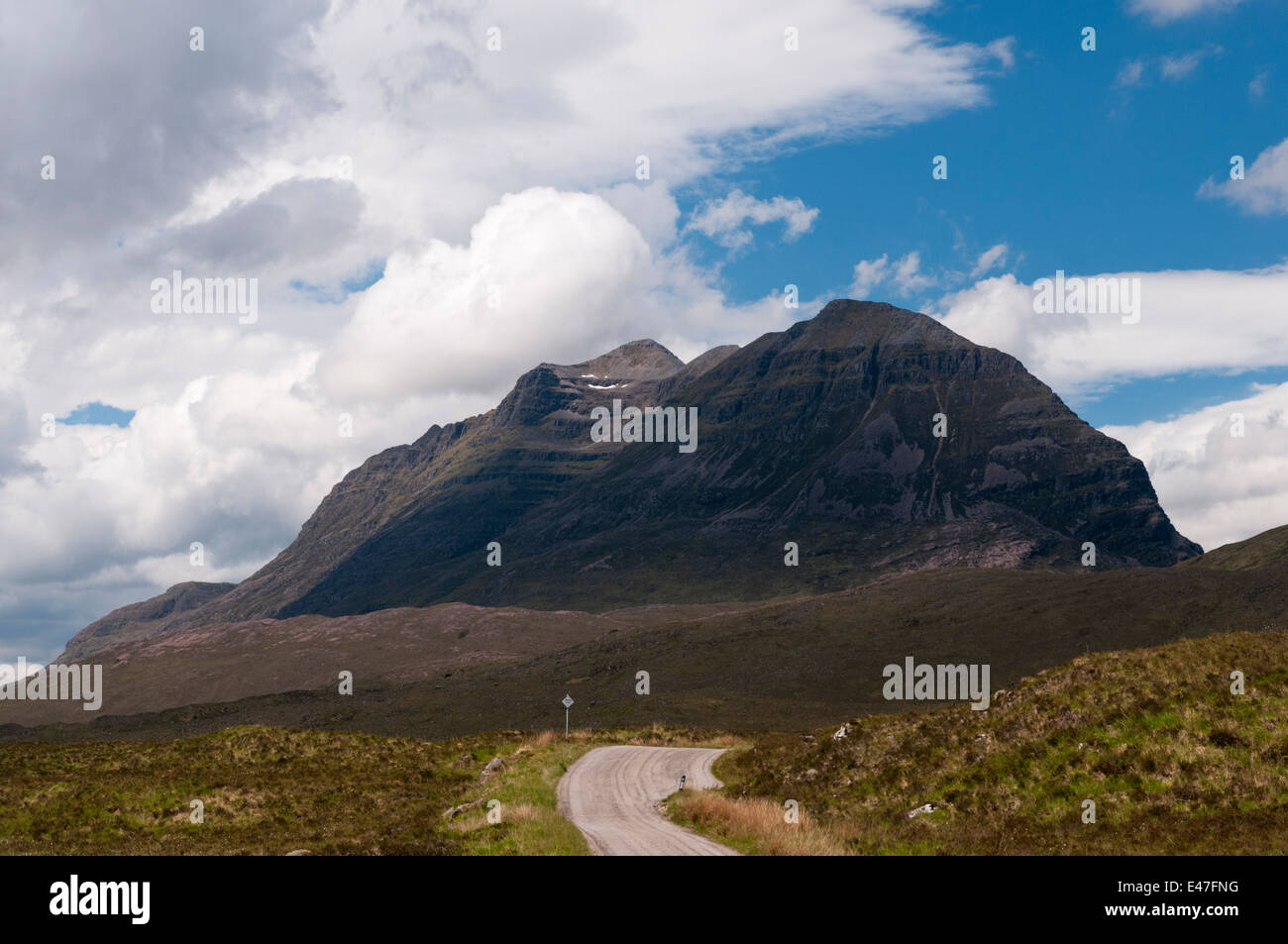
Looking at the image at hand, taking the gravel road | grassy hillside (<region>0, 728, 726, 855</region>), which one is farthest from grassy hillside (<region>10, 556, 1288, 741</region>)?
grassy hillside (<region>0, 728, 726, 855</region>)

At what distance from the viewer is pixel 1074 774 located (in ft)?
84.6

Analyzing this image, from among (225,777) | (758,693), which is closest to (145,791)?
(225,777)

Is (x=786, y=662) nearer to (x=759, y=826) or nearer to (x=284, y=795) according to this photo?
Answer: (x=284, y=795)

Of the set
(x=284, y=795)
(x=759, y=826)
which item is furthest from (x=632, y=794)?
(x=284, y=795)

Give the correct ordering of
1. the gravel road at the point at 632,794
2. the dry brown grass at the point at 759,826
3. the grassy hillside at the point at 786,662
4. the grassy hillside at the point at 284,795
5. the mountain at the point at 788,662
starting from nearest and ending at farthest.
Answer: the dry brown grass at the point at 759,826, the gravel road at the point at 632,794, the grassy hillside at the point at 284,795, the mountain at the point at 788,662, the grassy hillside at the point at 786,662

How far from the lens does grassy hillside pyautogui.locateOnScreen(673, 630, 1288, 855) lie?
22.1 m

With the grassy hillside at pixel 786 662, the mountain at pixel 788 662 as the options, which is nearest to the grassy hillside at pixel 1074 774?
the mountain at pixel 788 662

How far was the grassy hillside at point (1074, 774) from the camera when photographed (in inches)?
869

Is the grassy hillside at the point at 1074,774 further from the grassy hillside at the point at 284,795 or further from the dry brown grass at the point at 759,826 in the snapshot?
the grassy hillside at the point at 284,795

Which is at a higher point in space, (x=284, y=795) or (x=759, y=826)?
(x=759, y=826)

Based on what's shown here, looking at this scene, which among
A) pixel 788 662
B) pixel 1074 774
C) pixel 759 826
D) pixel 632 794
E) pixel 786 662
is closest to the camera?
pixel 759 826

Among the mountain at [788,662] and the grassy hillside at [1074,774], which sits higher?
the grassy hillside at [1074,774]

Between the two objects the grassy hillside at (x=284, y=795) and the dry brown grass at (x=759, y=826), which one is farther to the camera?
the grassy hillside at (x=284, y=795)
